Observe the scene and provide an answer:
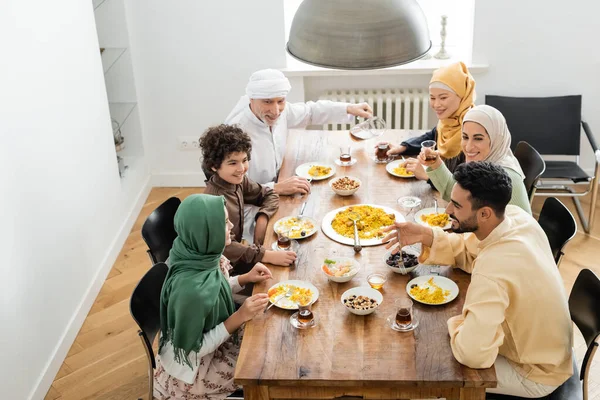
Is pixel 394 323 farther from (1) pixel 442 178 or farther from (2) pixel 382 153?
(2) pixel 382 153

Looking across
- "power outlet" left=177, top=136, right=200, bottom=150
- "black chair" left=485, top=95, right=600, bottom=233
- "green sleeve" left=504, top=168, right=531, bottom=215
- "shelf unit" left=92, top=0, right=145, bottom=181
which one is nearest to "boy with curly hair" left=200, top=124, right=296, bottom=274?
"green sleeve" left=504, top=168, right=531, bottom=215

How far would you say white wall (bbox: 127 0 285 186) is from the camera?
539 centimetres

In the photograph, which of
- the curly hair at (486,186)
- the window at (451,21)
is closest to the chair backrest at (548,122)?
the window at (451,21)

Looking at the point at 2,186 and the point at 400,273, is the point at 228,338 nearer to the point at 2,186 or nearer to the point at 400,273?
the point at 400,273

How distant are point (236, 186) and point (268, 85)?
2.00 feet

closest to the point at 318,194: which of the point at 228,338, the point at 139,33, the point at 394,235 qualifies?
the point at 394,235

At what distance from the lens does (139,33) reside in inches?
216

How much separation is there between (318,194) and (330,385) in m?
1.48

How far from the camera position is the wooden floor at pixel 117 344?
3858 millimetres

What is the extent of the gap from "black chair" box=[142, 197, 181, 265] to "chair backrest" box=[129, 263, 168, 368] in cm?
31

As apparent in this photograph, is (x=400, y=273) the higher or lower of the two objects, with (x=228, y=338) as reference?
higher

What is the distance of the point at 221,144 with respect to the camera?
3.49 meters

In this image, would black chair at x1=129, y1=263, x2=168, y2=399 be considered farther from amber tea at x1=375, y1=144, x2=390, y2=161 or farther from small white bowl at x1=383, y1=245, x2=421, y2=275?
amber tea at x1=375, y1=144, x2=390, y2=161

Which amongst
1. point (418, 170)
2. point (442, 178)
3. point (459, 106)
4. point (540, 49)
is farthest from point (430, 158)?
point (540, 49)
